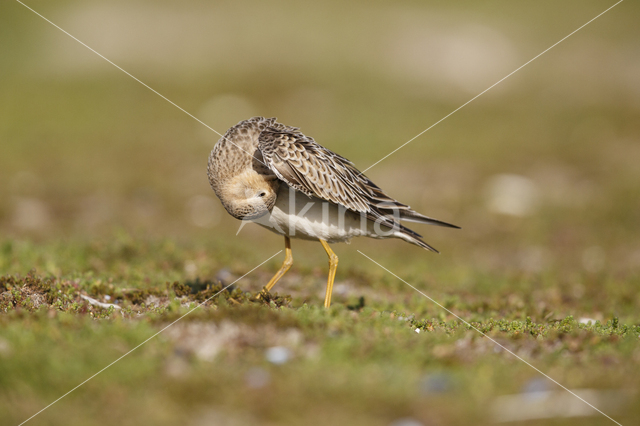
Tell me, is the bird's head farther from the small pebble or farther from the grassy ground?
the small pebble

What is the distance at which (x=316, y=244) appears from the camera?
17.8 metres

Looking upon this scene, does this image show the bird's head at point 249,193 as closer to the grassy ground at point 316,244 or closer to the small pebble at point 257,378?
the grassy ground at point 316,244

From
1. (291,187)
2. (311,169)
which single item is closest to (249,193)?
(291,187)

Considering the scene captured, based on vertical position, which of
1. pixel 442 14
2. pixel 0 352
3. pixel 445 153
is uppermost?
pixel 442 14

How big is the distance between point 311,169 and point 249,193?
0.88 metres

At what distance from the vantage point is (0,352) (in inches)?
202

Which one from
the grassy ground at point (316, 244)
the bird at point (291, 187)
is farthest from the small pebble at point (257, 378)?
the bird at point (291, 187)

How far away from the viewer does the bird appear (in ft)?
25.6

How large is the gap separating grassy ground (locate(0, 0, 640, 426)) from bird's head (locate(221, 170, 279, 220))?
1180 millimetres

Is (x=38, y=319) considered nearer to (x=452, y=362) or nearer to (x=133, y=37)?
(x=452, y=362)

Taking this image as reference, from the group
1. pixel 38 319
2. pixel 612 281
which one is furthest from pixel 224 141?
pixel 612 281

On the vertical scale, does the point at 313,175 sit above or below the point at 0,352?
above

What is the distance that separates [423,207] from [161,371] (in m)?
13.9

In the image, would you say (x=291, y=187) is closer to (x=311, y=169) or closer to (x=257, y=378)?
(x=311, y=169)
